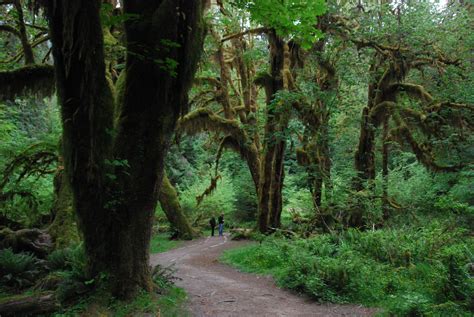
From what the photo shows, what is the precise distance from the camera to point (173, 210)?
18656 millimetres

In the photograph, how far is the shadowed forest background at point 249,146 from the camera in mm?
5711

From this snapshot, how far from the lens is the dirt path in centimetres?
664

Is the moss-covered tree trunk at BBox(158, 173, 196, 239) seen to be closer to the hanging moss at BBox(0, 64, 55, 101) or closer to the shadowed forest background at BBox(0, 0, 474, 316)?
the shadowed forest background at BBox(0, 0, 474, 316)

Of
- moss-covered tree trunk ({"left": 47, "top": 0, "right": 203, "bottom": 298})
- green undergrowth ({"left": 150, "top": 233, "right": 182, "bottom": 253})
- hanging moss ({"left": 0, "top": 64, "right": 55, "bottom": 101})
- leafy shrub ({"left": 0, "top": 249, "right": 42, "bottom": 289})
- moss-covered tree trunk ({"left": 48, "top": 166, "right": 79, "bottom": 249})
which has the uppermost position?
hanging moss ({"left": 0, "top": 64, "right": 55, "bottom": 101})

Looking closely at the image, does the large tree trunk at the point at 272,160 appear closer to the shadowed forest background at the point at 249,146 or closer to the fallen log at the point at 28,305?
the shadowed forest background at the point at 249,146

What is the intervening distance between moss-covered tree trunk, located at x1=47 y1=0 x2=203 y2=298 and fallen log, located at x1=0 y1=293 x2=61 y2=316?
2.65 ft

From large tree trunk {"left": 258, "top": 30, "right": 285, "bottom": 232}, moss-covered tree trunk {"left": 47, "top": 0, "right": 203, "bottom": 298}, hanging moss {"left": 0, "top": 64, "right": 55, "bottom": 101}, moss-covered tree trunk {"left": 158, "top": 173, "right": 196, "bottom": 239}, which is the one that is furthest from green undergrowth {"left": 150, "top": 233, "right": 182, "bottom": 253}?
moss-covered tree trunk {"left": 47, "top": 0, "right": 203, "bottom": 298}

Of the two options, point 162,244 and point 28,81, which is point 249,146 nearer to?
point 162,244

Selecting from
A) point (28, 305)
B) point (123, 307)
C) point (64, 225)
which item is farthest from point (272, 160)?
point (28, 305)

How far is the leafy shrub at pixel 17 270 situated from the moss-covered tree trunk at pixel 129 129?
12.3 ft

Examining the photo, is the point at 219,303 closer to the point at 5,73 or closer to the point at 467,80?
the point at 5,73

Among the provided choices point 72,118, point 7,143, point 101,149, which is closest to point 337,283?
point 101,149

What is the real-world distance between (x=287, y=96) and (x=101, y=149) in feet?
25.4

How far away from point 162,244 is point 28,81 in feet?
35.3
